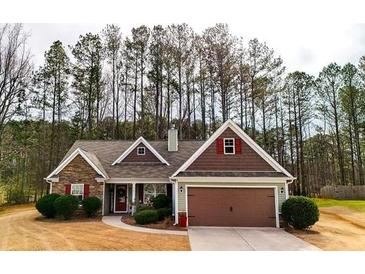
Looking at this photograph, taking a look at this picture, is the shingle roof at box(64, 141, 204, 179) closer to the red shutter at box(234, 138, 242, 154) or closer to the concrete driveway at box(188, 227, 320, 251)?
the red shutter at box(234, 138, 242, 154)

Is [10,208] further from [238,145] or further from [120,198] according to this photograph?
[238,145]

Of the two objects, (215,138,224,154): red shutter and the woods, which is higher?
the woods

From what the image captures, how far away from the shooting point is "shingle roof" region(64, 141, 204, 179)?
61.2ft

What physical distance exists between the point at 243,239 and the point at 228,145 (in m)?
5.29

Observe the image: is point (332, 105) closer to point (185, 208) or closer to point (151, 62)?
point (151, 62)

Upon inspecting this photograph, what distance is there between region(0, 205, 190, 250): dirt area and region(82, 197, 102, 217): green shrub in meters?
1.99

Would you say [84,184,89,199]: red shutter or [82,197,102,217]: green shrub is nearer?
[82,197,102,217]: green shrub

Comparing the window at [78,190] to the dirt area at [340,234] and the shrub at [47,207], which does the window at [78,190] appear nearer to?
the shrub at [47,207]

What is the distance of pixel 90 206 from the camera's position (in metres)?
16.1

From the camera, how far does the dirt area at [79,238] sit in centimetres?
987

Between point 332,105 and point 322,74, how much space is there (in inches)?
138

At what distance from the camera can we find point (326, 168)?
146 feet

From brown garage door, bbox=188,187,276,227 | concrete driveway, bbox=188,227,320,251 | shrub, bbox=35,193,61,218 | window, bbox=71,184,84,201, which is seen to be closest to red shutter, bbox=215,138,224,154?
brown garage door, bbox=188,187,276,227

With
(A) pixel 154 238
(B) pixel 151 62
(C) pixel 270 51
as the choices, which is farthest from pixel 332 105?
(A) pixel 154 238
